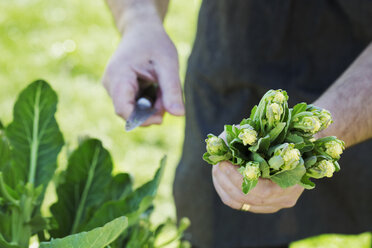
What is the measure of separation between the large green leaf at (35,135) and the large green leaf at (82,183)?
0.14 ft

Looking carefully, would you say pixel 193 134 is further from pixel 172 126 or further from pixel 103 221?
pixel 172 126

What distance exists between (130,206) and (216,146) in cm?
32

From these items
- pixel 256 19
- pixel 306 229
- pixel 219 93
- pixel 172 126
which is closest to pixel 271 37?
pixel 256 19

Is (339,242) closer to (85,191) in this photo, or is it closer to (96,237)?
(85,191)

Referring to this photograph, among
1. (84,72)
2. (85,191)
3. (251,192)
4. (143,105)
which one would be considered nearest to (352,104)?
(251,192)

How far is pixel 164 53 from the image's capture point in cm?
120

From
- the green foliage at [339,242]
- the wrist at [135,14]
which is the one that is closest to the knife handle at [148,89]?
the wrist at [135,14]

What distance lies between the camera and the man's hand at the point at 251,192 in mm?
823

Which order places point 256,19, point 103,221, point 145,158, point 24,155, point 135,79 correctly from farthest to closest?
point 145,158 → point 256,19 → point 135,79 → point 24,155 → point 103,221

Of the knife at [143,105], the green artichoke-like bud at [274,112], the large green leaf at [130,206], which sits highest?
the green artichoke-like bud at [274,112]

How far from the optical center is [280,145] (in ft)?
2.32

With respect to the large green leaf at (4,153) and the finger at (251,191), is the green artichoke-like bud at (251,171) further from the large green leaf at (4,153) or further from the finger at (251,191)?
the large green leaf at (4,153)

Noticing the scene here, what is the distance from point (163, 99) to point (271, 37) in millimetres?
417

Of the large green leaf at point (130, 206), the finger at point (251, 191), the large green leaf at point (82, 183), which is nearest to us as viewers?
the finger at point (251, 191)
